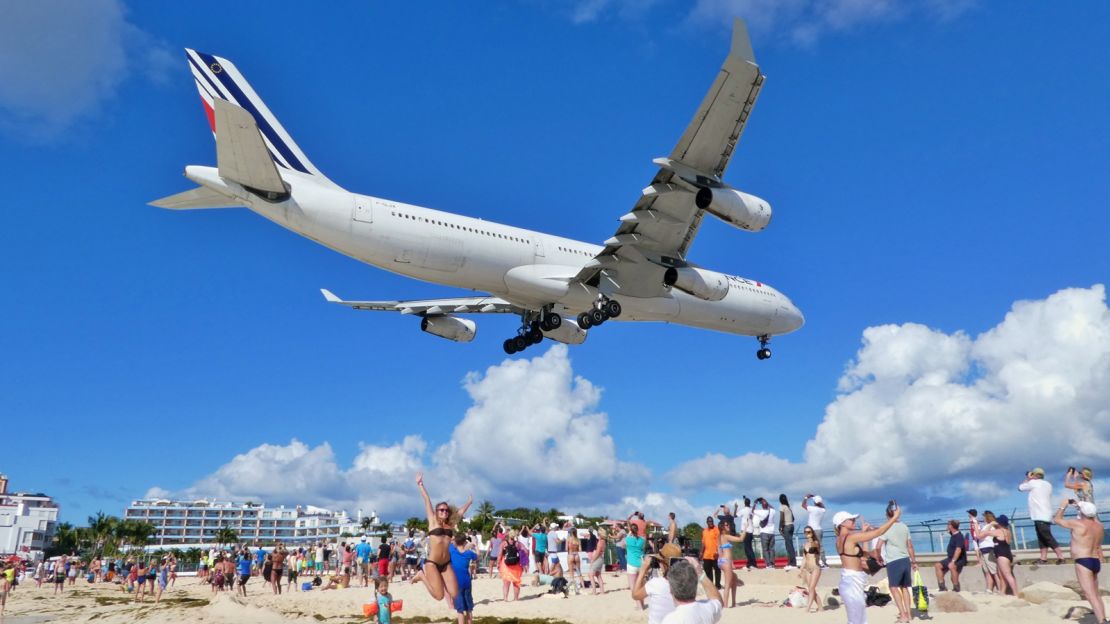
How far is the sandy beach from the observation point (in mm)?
11310

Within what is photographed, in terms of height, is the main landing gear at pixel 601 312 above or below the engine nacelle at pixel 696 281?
below

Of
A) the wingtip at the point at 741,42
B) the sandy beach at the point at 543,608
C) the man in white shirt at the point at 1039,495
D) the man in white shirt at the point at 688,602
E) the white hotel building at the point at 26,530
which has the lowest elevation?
the sandy beach at the point at 543,608

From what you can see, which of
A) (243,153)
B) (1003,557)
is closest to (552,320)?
(243,153)

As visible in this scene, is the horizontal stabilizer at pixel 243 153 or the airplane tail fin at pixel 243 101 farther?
the airplane tail fin at pixel 243 101

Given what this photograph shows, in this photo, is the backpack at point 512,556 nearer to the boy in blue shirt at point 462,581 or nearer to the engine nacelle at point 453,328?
the boy in blue shirt at point 462,581

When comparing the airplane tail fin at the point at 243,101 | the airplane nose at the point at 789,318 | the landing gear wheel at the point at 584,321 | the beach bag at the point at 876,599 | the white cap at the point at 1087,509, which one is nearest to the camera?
the white cap at the point at 1087,509

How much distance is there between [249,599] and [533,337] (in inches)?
461

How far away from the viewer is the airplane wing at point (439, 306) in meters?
28.5

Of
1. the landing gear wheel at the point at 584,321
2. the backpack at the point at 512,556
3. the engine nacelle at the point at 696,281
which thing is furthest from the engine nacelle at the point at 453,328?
the backpack at the point at 512,556

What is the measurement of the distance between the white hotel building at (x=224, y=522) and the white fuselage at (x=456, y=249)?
171 m

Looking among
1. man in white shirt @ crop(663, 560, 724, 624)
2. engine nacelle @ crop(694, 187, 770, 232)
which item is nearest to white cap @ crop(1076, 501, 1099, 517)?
man in white shirt @ crop(663, 560, 724, 624)

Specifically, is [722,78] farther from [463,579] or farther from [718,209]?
[463,579]

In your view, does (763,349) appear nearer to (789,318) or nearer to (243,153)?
(789,318)

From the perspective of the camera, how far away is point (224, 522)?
192 m
